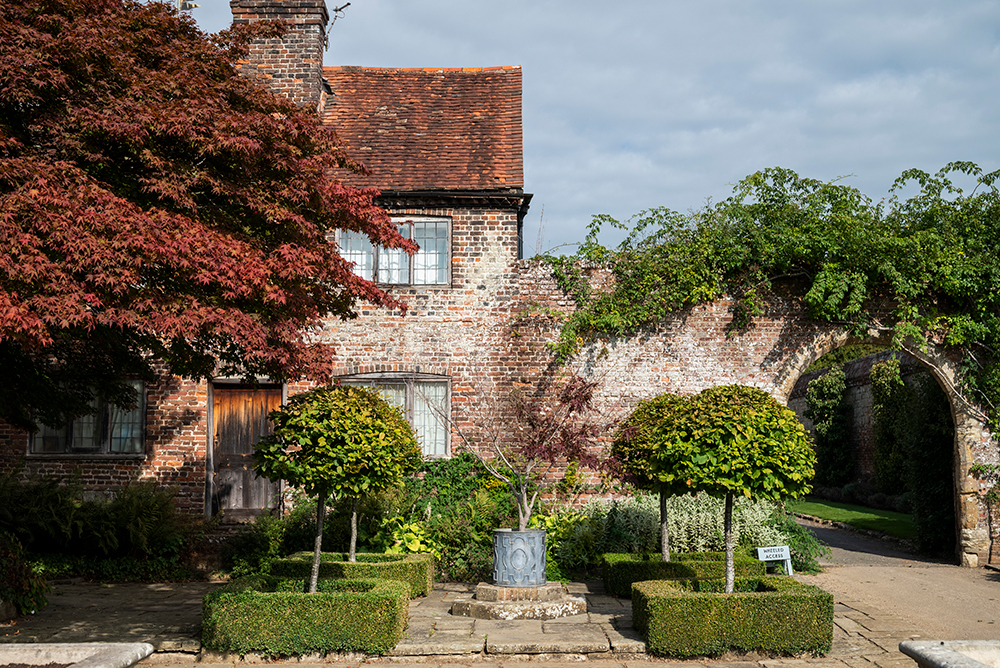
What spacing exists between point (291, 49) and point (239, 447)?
6636mm

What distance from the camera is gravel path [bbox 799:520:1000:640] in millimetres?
8391

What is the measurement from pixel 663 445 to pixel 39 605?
7.08 meters

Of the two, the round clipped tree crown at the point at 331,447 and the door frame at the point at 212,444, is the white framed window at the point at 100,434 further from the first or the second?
the round clipped tree crown at the point at 331,447

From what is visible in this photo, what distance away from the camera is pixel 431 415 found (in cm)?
1276

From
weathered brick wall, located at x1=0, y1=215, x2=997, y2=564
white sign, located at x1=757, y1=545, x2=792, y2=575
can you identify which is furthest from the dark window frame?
white sign, located at x1=757, y1=545, x2=792, y2=575

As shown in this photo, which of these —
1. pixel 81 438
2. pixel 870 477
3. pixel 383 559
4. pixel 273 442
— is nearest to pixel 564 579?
pixel 383 559

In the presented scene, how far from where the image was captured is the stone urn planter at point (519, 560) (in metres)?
9.11

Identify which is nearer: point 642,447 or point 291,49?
point 642,447

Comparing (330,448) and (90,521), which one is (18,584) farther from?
(330,448)

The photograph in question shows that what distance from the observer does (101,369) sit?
8523 millimetres

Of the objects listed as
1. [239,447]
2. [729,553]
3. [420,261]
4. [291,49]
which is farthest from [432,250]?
[729,553]

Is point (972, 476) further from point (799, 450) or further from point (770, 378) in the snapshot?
point (799, 450)

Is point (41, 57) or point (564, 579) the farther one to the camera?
point (564, 579)

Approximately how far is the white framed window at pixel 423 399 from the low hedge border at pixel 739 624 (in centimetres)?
584
